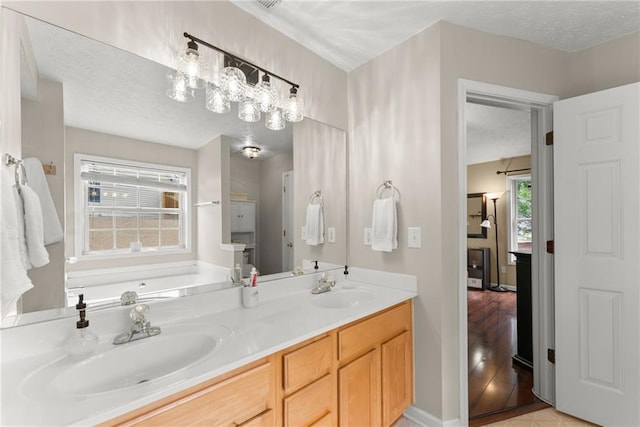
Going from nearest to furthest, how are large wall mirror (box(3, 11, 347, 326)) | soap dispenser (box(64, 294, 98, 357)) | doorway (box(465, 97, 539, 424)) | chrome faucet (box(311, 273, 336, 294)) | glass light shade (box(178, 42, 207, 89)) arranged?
soap dispenser (box(64, 294, 98, 357)), large wall mirror (box(3, 11, 347, 326)), glass light shade (box(178, 42, 207, 89)), chrome faucet (box(311, 273, 336, 294)), doorway (box(465, 97, 539, 424))

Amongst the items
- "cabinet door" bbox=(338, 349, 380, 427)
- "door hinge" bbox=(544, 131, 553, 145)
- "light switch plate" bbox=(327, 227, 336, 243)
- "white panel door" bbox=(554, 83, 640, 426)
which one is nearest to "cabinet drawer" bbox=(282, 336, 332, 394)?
"cabinet door" bbox=(338, 349, 380, 427)

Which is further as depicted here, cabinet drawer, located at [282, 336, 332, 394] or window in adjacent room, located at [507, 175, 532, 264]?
window in adjacent room, located at [507, 175, 532, 264]

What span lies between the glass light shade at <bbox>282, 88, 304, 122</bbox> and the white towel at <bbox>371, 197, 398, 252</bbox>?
2.55ft

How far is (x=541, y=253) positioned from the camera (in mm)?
2100

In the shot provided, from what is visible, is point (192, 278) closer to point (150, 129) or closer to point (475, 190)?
point (150, 129)

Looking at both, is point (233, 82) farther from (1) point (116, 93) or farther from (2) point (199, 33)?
(1) point (116, 93)

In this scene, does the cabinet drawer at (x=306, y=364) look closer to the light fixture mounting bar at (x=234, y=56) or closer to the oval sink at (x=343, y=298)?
the oval sink at (x=343, y=298)

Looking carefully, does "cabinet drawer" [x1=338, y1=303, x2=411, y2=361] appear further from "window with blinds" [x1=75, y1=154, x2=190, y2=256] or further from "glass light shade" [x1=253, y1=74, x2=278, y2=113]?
"glass light shade" [x1=253, y1=74, x2=278, y2=113]

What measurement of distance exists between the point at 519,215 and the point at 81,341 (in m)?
6.20

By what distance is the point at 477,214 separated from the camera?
18.7ft

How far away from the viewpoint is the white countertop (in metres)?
0.72

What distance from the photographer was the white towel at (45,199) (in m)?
1.02

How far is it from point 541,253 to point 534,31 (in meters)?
1.49

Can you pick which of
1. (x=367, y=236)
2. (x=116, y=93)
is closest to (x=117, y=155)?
(x=116, y=93)
